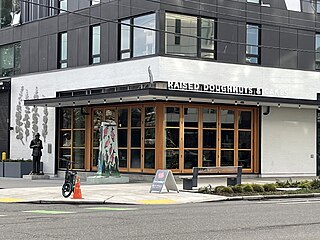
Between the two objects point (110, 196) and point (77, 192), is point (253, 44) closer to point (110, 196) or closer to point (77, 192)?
point (110, 196)

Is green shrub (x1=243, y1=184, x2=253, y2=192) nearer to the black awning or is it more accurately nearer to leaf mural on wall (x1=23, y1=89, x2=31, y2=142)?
the black awning

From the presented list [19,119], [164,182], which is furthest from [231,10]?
[19,119]

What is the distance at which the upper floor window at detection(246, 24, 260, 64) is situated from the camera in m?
31.6

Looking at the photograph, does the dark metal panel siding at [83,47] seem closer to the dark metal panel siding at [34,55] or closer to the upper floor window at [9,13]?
the dark metal panel siding at [34,55]

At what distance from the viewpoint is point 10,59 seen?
126 ft

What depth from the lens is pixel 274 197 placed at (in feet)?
74.0

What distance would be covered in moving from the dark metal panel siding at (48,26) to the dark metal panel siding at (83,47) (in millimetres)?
2300

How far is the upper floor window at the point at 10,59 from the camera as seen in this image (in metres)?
37.7

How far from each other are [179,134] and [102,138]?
3.63 m

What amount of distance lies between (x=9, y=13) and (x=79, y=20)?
741 cm

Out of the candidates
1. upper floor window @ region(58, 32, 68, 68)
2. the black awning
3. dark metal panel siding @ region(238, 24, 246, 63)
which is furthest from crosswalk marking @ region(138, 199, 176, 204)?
upper floor window @ region(58, 32, 68, 68)

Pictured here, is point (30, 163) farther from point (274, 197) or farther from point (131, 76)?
point (274, 197)

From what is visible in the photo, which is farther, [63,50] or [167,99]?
[63,50]

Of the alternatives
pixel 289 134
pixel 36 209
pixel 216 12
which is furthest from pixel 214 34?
pixel 36 209
